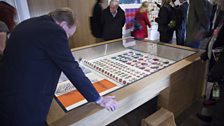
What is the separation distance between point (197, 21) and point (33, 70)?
272cm

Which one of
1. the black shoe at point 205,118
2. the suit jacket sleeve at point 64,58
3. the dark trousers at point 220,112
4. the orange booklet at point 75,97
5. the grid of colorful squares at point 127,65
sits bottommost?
the black shoe at point 205,118

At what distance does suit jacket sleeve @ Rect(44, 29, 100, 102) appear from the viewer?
96cm

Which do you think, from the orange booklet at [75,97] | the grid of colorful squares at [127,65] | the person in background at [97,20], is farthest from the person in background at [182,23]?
the orange booklet at [75,97]

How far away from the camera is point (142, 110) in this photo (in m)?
2.38

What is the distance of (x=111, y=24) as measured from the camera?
3.07 meters

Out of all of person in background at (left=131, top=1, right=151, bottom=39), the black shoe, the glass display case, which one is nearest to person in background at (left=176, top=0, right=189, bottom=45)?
person in background at (left=131, top=1, right=151, bottom=39)

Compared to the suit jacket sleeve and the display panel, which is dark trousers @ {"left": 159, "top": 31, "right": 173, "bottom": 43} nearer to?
the display panel

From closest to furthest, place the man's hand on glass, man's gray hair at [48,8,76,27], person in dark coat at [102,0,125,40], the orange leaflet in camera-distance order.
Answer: man's gray hair at [48,8,76,27] → the man's hand on glass → the orange leaflet → person in dark coat at [102,0,125,40]

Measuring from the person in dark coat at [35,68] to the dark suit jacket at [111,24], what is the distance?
2.02 metres

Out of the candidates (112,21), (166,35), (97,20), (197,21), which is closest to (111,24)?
(112,21)

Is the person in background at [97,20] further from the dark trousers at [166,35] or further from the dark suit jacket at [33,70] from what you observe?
the dark suit jacket at [33,70]

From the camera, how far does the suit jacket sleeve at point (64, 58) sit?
3.13ft

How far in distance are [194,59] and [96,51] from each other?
1.18 metres

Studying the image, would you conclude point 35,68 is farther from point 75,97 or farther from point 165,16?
point 165,16
